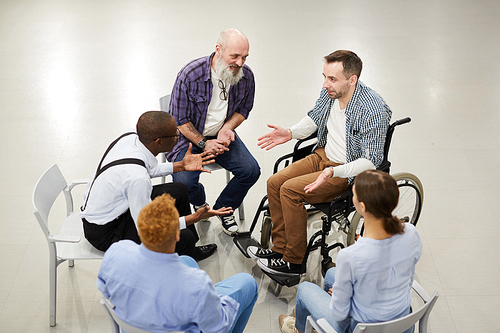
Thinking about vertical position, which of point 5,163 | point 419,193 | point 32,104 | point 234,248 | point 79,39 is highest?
point 79,39

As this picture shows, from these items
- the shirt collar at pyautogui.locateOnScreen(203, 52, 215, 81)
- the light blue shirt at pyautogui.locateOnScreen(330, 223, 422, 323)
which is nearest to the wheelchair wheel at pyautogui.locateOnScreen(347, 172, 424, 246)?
the light blue shirt at pyautogui.locateOnScreen(330, 223, 422, 323)

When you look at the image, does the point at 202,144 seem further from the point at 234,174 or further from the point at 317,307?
the point at 317,307

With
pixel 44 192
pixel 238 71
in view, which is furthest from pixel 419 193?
pixel 44 192

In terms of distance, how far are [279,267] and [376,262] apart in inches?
41.0

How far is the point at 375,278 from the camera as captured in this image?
6.08ft

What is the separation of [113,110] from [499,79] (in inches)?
146

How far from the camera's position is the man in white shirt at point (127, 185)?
2318 millimetres

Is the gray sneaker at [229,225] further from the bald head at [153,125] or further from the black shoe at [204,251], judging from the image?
the bald head at [153,125]

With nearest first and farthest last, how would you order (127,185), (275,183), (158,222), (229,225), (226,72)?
(158,222) < (127,185) < (275,183) < (226,72) < (229,225)

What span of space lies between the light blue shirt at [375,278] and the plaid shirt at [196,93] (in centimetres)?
156

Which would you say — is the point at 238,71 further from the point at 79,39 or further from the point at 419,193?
the point at 79,39

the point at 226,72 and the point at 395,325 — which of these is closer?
the point at 395,325

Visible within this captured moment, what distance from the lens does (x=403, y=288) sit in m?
1.92

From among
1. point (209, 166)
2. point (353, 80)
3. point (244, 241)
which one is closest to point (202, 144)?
point (209, 166)
